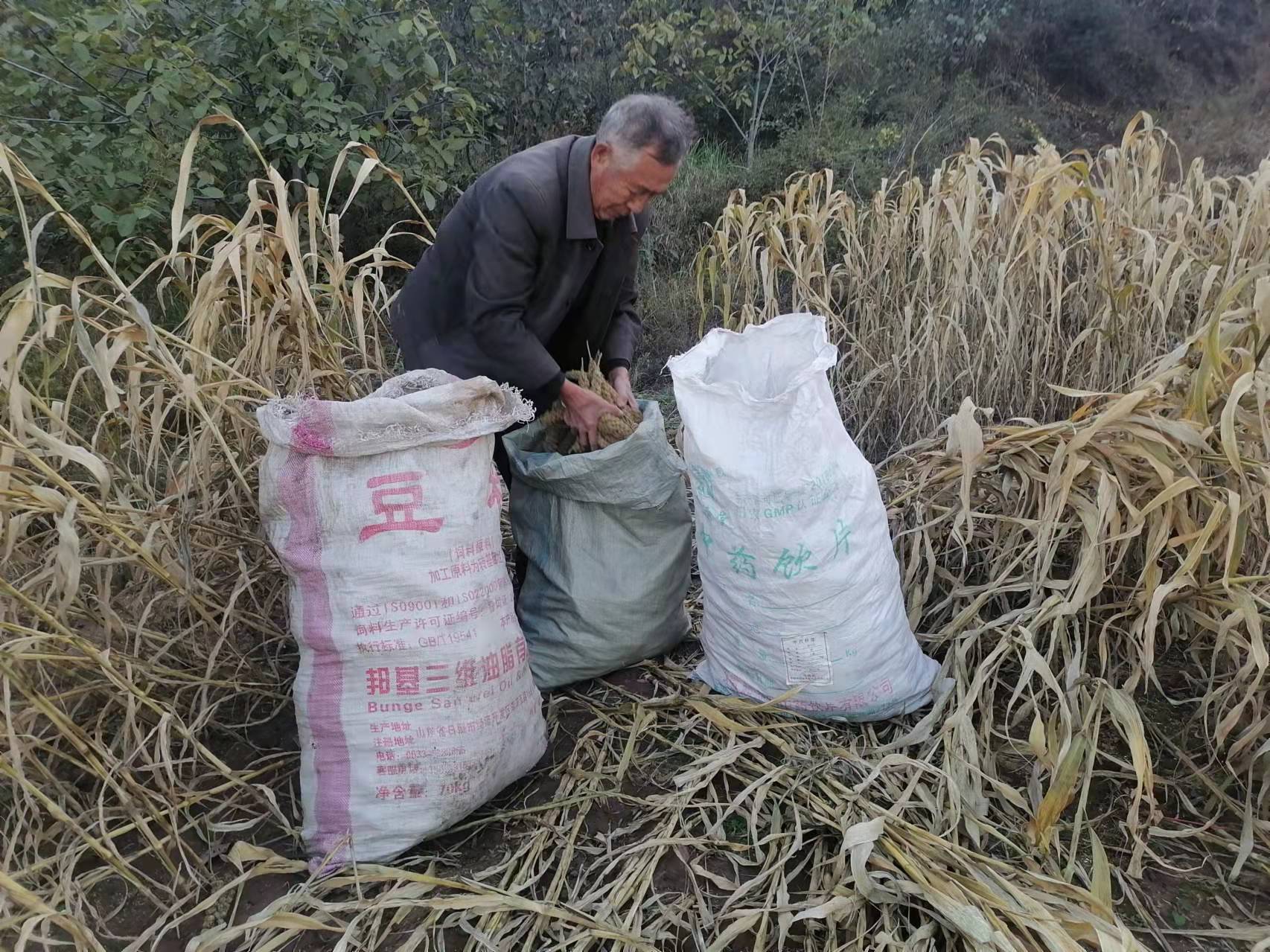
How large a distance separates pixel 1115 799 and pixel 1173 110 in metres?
6.26

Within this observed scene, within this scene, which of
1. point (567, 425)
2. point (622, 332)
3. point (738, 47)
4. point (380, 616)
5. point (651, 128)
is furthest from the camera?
point (738, 47)

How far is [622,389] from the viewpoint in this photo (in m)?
1.86

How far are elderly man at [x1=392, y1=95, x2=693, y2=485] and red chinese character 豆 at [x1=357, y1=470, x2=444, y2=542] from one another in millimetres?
412

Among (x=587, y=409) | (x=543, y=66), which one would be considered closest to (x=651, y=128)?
(x=587, y=409)

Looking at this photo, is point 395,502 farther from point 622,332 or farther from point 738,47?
point 738,47

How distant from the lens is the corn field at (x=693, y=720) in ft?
3.83

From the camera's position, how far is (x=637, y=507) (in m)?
1.64

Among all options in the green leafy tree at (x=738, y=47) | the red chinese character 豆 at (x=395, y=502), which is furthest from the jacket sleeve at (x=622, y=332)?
the green leafy tree at (x=738, y=47)

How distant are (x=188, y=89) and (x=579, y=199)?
1.89m

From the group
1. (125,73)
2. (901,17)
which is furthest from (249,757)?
(901,17)

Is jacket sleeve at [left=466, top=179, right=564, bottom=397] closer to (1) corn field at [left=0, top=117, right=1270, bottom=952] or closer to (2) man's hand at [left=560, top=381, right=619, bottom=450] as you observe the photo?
(2) man's hand at [left=560, top=381, right=619, bottom=450]

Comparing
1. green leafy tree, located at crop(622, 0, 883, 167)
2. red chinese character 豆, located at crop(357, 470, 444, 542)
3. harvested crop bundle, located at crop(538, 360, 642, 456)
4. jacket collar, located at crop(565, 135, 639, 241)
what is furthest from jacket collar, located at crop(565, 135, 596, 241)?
green leafy tree, located at crop(622, 0, 883, 167)

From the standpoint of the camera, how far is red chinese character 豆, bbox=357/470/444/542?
1309 mm

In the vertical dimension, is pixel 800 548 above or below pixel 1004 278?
below
